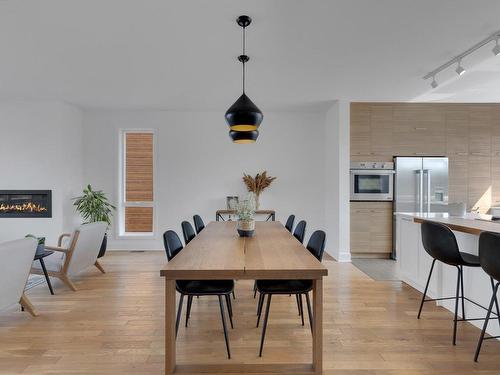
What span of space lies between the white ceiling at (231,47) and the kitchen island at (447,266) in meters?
1.81

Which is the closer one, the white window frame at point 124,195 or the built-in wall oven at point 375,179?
the built-in wall oven at point 375,179

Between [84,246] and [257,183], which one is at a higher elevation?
[257,183]

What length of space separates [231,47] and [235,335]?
2.78 m

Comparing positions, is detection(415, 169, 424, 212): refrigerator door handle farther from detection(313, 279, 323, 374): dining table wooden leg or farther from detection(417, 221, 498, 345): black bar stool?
detection(313, 279, 323, 374): dining table wooden leg

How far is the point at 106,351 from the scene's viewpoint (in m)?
2.40

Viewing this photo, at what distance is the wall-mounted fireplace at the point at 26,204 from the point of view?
539 centimetres

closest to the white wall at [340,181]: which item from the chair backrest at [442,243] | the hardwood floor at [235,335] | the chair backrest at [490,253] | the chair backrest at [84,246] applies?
the hardwood floor at [235,335]

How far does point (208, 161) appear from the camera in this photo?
242 inches

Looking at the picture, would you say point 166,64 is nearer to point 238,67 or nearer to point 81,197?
point 238,67

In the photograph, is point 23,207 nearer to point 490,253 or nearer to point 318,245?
point 318,245

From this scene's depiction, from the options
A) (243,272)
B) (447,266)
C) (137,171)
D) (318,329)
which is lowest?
(318,329)

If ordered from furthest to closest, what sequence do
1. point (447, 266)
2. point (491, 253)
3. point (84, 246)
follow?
point (84, 246) < point (447, 266) < point (491, 253)

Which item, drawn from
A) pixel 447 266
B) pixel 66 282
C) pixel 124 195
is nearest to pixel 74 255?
pixel 66 282

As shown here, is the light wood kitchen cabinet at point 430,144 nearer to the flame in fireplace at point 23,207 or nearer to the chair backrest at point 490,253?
the chair backrest at point 490,253
